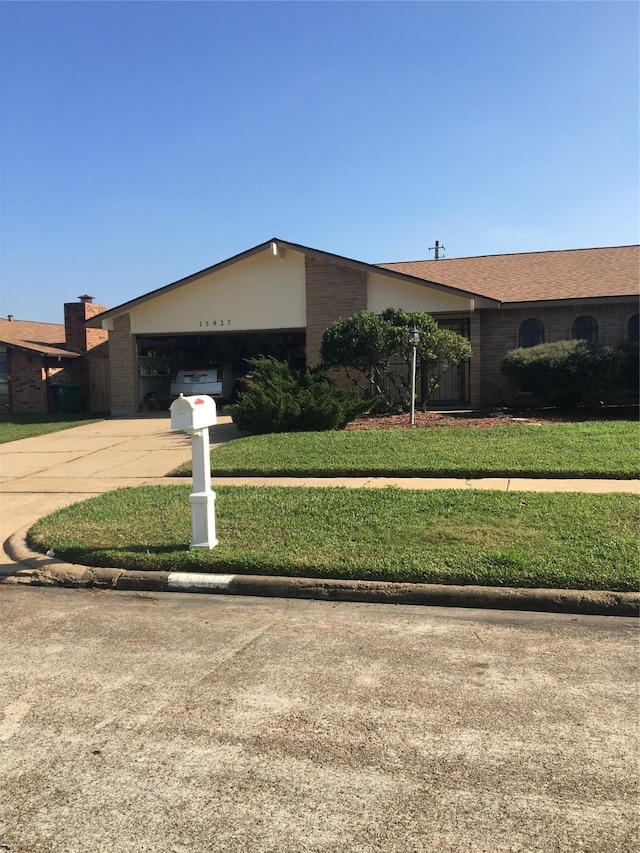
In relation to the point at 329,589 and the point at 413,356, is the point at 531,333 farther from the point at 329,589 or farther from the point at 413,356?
the point at 329,589

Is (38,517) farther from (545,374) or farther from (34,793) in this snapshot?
(545,374)

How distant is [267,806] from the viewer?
2.68 meters

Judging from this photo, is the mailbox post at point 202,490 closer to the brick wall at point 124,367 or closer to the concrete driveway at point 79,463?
the concrete driveway at point 79,463

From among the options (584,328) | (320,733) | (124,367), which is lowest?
(320,733)

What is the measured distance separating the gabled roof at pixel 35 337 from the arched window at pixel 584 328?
15.3m

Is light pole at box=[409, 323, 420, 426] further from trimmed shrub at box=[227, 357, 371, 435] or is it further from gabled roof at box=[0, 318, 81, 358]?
gabled roof at box=[0, 318, 81, 358]

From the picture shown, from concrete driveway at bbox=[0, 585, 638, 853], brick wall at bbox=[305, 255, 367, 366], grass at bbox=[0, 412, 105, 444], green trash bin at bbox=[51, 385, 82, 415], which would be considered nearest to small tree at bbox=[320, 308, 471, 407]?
brick wall at bbox=[305, 255, 367, 366]

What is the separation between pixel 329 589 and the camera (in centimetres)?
532

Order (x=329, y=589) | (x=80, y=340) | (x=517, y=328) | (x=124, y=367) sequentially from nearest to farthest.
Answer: (x=329, y=589)
(x=517, y=328)
(x=124, y=367)
(x=80, y=340)

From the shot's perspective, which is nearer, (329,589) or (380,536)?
(329,589)

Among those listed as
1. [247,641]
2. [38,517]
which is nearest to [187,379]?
[38,517]

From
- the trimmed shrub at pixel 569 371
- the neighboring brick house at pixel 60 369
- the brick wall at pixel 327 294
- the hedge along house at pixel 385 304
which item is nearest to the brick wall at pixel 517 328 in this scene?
the hedge along house at pixel 385 304

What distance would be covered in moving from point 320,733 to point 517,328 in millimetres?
16107

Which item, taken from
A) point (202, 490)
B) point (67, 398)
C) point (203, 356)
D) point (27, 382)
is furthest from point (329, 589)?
point (203, 356)
